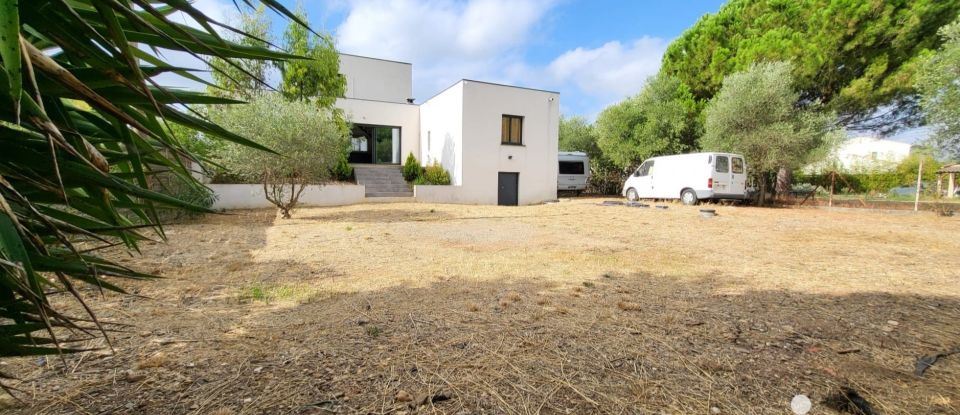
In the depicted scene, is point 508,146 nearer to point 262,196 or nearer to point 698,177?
point 698,177

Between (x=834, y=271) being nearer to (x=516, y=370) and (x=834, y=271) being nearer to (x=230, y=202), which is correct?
(x=516, y=370)

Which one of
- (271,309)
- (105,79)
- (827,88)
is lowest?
(271,309)

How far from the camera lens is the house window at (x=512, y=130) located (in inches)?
650

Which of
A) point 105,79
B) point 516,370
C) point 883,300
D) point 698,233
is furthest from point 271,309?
point 698,233

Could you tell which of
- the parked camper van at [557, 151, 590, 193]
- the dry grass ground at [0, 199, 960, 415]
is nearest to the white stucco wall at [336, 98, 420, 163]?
the parked camper van at [557, 151, 590, 193]

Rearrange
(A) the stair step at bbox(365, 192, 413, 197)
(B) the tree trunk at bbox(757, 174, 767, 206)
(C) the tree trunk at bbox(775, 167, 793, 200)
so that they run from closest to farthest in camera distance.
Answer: (B) the tree trunk at bbox(757, 174, 767, 206)
(A) the stair step at bbox(365, 192, 413, 197)
(C) the tree trunk at bbox(775, 167, 793, 200)

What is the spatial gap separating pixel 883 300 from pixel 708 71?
702 inches

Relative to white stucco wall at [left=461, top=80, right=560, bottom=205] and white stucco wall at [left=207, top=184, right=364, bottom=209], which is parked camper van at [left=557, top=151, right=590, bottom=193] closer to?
white stucco wall at [left=461, top=80, right=560, bottom=205]

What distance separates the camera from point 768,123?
13.9m

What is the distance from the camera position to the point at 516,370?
1980 millimetres

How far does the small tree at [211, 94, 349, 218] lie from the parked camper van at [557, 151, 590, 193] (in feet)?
44.2

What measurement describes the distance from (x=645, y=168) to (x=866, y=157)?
20023 millimetres

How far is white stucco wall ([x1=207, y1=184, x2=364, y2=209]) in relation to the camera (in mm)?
11648

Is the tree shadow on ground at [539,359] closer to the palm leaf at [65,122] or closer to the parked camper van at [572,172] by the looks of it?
the palm leaf at [65,122]
